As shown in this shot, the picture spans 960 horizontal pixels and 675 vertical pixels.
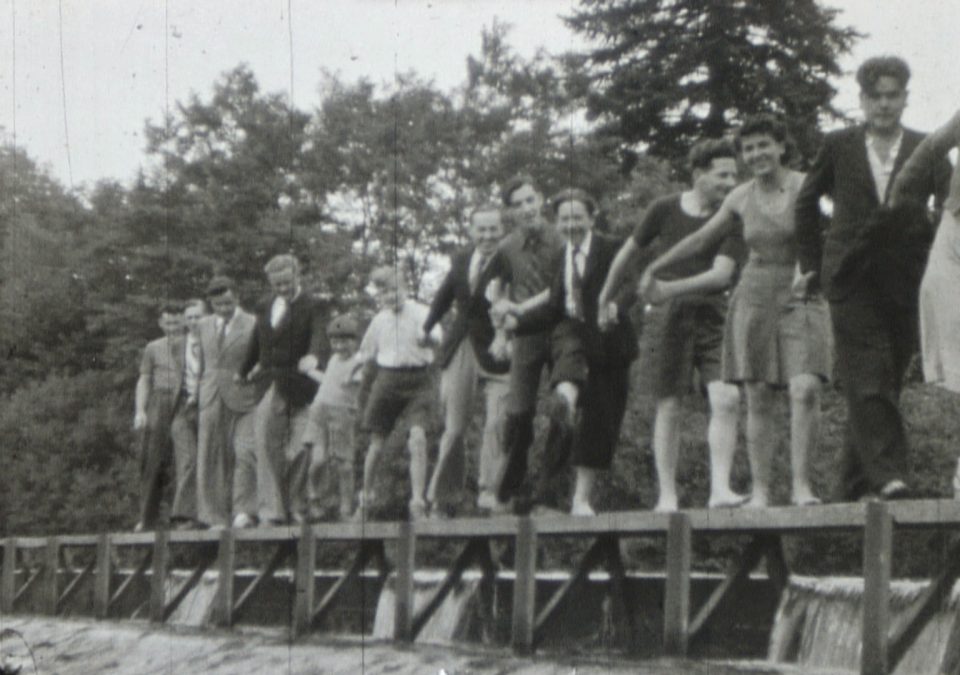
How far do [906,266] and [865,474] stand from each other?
102 cm

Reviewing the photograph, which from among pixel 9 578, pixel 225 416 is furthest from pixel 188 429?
pixel 9 578

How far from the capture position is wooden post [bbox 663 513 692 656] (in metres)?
9.96

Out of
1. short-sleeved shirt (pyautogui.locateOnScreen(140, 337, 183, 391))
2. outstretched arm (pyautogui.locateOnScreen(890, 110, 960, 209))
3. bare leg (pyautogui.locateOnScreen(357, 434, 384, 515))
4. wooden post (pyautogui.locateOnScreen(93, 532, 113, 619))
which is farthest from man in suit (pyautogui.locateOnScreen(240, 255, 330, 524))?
outstretched arm (pyautogui.locateOnScreen(890, 110, 960, 209))

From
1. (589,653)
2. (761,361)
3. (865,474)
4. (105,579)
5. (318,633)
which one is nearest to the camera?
(865,474)

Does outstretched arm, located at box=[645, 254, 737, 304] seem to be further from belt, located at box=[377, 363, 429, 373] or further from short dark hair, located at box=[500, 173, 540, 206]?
belt, located at box=[377, 363, 429, 373]

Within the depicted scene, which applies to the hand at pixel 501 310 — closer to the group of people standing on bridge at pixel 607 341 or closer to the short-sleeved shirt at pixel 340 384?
the group of people standing on bridge at pixel 607 341

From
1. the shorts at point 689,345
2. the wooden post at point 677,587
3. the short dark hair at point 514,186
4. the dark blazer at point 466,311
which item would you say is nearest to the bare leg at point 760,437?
the wooden post at point 677,587

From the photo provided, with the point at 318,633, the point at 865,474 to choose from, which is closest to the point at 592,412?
the point at 865,474

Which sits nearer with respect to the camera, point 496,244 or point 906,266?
point 906,266

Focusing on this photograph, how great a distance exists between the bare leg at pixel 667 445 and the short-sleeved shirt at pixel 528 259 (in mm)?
1477

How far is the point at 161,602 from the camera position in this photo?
16672mm

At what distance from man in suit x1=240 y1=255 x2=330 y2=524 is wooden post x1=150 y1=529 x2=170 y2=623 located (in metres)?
1.72

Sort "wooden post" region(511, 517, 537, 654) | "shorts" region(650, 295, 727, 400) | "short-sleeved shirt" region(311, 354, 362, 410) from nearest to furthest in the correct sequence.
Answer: "shorts" region(650, 295, 727, 400), "wooden post" region(511, 517, 537, 654), "short-sleeved shirt" region(311, 354, 362, 410)

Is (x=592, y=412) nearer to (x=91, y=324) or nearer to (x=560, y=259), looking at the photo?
(x=560, y=259)
